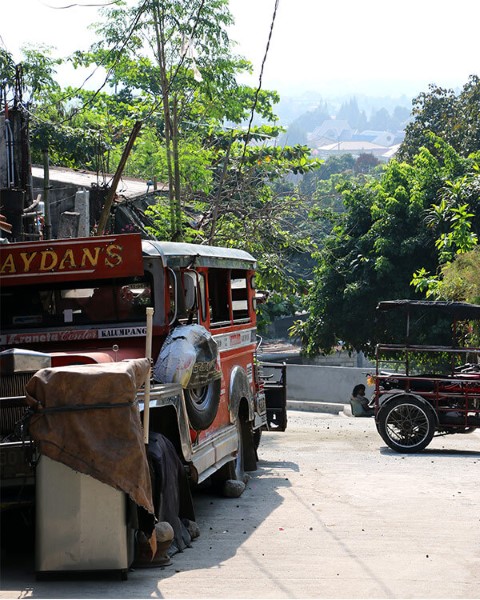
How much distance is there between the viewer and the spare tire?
31.6ft

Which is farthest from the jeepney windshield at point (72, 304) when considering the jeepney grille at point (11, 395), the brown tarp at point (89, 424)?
the brown tarp at point (89, 424)

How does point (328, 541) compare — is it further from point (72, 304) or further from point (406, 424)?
point (406, 424)

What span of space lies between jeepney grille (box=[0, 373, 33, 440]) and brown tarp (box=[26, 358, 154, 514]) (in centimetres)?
61

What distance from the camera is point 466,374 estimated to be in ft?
56.7

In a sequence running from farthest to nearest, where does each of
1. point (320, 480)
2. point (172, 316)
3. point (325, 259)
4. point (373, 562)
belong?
point (325, 259) < point (320, 480) < point (172, 316) < point (373, 562)

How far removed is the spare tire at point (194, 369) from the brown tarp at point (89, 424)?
2.15m

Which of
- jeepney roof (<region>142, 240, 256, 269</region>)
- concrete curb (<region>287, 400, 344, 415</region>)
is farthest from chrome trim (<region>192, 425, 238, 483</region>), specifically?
concrete curb (<region>287, 400, 344, 415</region>)

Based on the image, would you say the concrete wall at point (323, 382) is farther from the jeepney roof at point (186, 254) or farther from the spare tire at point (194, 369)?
the spare tire at point (194, 369)

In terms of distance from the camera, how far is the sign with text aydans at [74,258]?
993 centimetres

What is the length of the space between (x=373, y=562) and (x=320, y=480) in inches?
211

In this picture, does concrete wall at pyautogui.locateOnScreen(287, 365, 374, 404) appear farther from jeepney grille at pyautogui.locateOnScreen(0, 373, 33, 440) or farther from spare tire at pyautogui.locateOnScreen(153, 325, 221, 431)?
jeepney grille at pyautogui.locateOnScreen(0, 373, 33, 440)

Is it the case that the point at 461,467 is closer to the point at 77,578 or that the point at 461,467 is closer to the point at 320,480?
the point at 320,480

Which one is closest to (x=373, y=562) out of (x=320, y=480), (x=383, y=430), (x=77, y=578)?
(x=77, y=578)

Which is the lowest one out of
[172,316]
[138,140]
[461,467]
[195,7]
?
[461,467]
